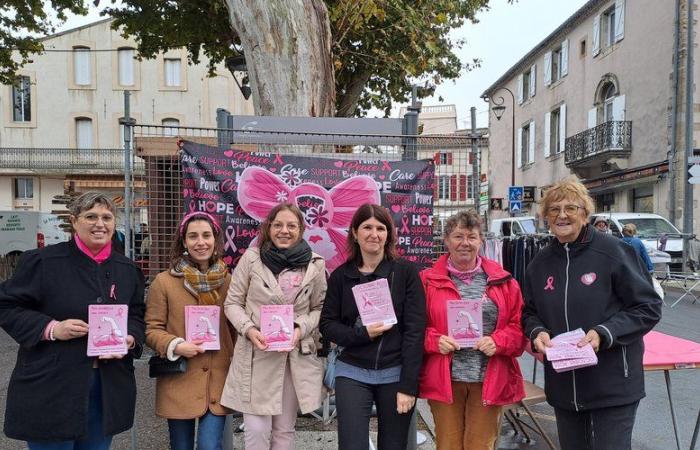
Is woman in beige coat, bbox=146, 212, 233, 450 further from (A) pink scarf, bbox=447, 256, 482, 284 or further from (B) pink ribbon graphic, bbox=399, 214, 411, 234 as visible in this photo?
(B) pink ribbon graphic, bbox=399, 214, 411, 234

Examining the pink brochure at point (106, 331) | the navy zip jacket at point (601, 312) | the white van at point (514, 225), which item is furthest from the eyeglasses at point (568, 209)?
the white van at point (514, 225)

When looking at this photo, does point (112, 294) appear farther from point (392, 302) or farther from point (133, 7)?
point (133, 7)

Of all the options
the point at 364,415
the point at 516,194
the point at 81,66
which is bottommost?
the point at 364,415

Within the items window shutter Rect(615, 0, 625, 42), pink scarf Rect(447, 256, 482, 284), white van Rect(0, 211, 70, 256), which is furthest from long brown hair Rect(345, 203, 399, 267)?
window shutter Rect(615, 0, 625, 42)

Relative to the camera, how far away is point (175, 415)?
112 inches

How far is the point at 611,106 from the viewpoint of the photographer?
22.4 metres

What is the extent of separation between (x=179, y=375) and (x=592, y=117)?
24.1 meters

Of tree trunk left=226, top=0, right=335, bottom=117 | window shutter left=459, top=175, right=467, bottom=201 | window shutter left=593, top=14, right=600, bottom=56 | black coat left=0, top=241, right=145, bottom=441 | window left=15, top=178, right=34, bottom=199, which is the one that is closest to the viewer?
black coat left=0, top=241, right=145, bottom=441

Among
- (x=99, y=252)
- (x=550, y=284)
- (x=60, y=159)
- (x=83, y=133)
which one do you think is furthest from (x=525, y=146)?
(x=99, y=252)

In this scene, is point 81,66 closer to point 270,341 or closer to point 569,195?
point 270,341

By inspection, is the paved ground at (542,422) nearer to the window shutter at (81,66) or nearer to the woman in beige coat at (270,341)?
the woman in beige coat at (270,341)

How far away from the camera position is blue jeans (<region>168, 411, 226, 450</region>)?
2898mm

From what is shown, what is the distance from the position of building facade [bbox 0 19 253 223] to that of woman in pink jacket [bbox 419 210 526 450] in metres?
25.4

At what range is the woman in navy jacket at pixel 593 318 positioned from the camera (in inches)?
101
